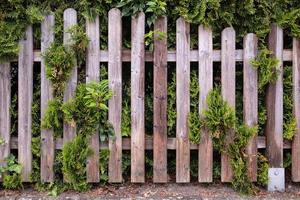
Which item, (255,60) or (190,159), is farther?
(190,159)

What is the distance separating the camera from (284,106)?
4.08 meters

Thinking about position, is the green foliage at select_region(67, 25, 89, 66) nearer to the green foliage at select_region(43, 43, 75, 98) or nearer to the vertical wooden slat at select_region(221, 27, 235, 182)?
the green foliage at select_region(43, 43, 75, 98)

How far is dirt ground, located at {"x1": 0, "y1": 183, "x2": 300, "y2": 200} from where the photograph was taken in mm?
3951

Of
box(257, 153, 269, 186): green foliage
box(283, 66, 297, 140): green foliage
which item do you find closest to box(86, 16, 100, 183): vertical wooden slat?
box(257, 153, 269, 186): green foliage

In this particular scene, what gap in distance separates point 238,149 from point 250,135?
0.55 ft

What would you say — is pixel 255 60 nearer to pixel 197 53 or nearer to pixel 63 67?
pixel 197 53

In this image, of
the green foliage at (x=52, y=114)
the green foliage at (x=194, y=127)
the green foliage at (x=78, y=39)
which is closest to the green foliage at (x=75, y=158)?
the green foliage at (x=52, y=114)

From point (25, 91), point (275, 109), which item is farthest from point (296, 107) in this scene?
point (25, 91)

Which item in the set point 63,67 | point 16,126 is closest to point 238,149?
point 63,67

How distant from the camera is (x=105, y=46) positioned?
3.99m

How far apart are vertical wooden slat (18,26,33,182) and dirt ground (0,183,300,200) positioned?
1.39 ft

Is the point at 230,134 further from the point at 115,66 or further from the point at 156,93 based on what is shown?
the point at 115,66

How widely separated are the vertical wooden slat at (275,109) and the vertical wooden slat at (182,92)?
0.77 m

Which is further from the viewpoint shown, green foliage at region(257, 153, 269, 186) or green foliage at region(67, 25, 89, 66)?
green foliage at region(257, 153, 269, 186)
